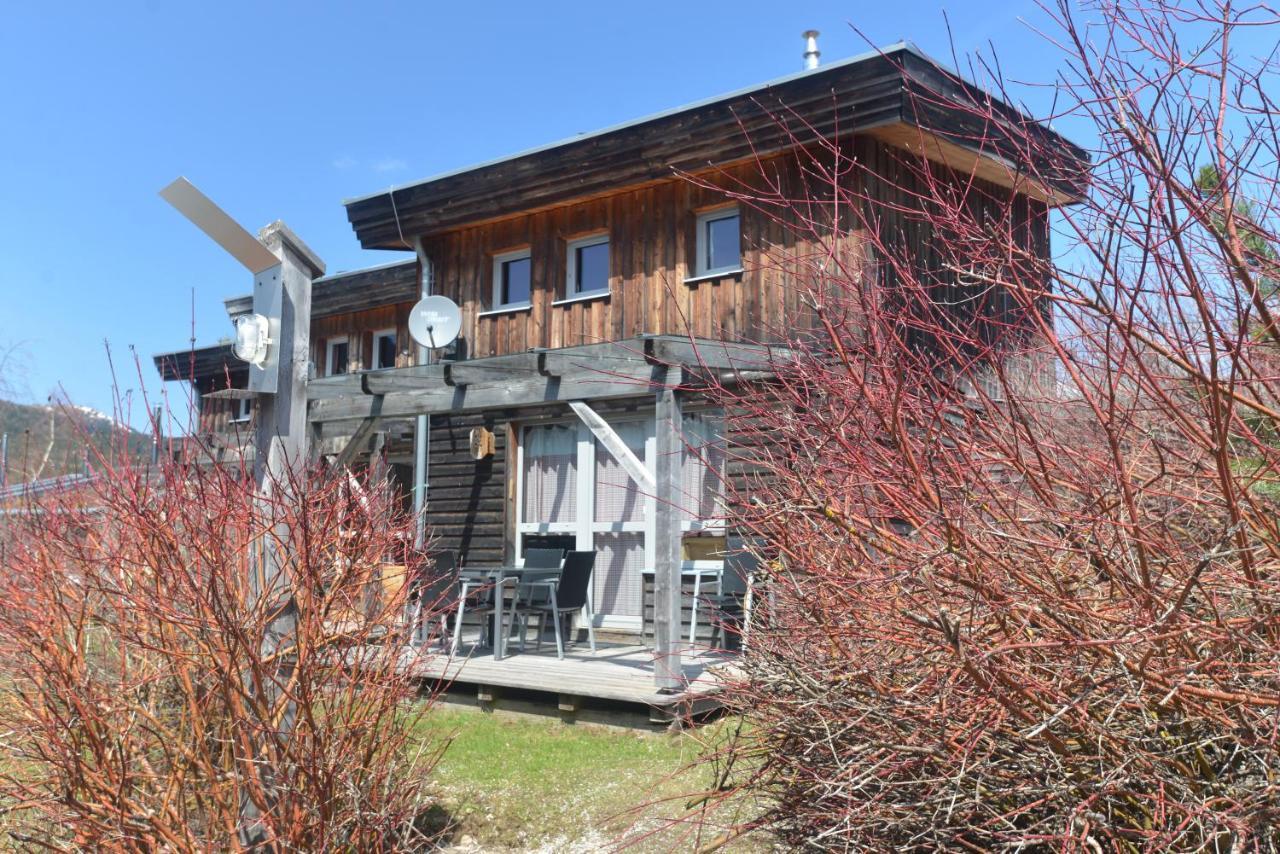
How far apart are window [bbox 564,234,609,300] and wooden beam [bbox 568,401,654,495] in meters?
3.02

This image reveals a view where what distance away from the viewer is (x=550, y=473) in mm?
11414

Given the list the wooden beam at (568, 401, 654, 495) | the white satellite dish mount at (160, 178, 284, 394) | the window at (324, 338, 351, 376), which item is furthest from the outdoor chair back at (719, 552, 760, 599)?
the window at (324, 338, 351, 376)

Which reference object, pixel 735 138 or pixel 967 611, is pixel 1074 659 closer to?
pixel 967 611

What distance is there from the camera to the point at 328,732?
153 inches

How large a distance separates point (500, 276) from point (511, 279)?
5.1 inches

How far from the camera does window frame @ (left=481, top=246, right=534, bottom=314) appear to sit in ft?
38.2

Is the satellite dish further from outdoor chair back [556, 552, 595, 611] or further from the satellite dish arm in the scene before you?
the satellite dish arm

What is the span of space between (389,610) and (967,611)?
2.38 m

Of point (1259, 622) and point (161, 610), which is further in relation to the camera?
point (161, 610)

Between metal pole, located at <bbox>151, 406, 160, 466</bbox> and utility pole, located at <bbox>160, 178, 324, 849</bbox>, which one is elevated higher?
utility pole, located at <bbox>160, 178, 324, 849</bbox>

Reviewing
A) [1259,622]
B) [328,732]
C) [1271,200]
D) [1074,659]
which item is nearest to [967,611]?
[1074,659]

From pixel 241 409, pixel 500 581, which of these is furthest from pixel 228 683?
pixel 241 409

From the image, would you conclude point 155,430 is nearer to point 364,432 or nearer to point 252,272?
point 252,272

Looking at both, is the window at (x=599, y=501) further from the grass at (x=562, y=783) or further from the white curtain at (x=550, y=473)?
the grass at (x=562, y=783)
